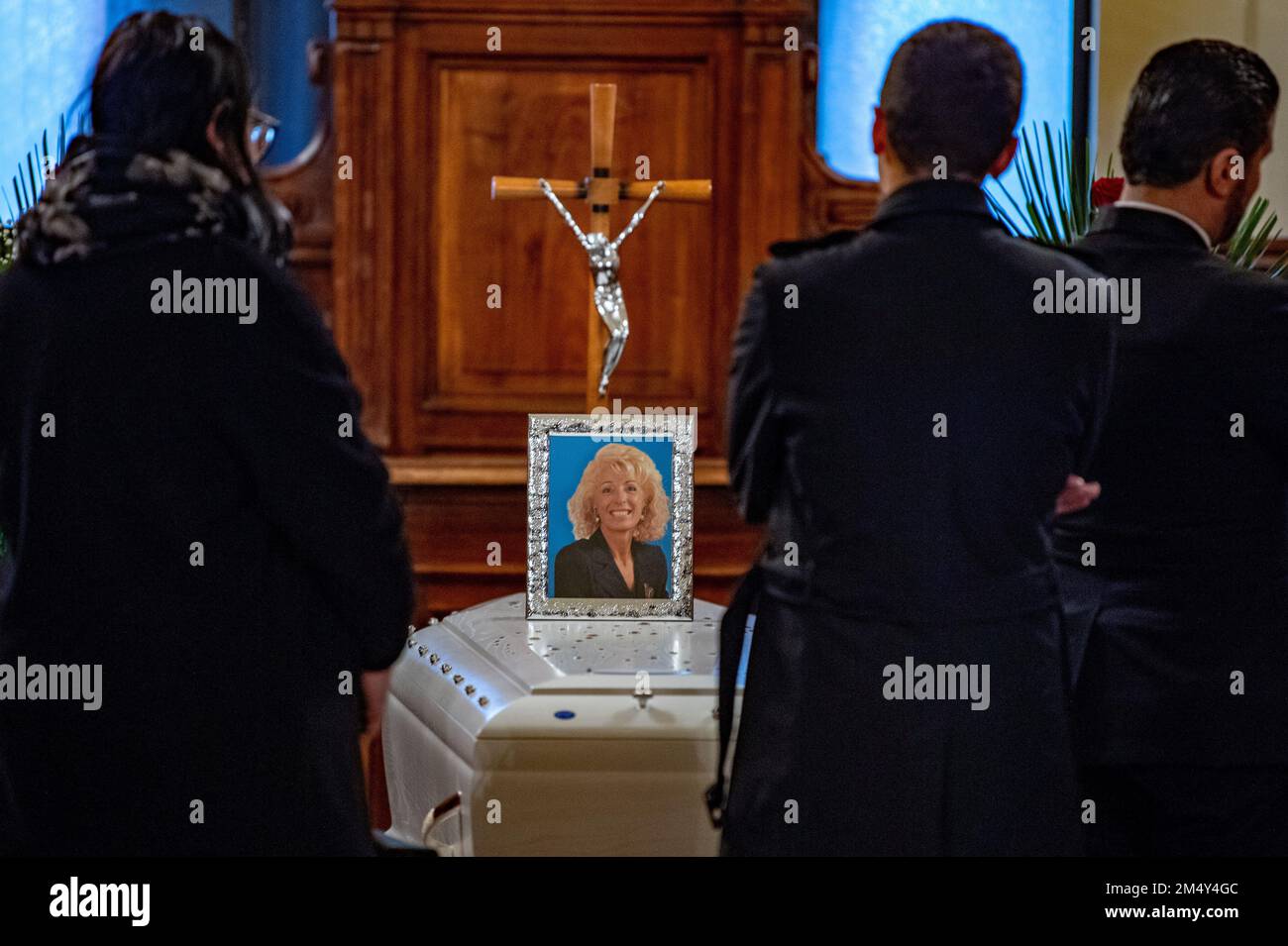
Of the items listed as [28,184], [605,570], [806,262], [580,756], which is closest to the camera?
[806,262]

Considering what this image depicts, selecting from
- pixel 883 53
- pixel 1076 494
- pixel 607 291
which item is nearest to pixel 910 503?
pixel 1076 494

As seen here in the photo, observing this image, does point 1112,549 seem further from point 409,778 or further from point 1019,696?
point 409,778

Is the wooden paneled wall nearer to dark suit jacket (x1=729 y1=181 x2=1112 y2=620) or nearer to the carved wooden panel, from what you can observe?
the carved wooden panel

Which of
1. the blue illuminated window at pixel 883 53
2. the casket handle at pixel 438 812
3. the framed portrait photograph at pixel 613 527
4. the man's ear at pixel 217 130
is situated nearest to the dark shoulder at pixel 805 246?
the man's ear at pixel 217 130

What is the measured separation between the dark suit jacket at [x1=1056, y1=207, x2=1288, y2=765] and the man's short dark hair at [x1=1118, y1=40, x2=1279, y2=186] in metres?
0.07

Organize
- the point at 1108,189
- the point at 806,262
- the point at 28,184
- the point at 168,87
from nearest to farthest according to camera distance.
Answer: the point at 168,87 < the point at 806,262 < the point at 1108,189 < the point at 28,184

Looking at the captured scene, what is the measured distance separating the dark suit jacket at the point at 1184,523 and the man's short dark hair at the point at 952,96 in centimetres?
27

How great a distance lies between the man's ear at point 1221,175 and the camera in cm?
194

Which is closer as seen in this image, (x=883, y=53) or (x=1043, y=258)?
(x=1043, y=258)

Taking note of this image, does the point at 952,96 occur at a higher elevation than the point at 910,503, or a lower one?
higher

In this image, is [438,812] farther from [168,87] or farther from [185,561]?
[168,87]

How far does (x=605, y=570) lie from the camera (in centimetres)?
260

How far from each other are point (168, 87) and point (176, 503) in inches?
16.8
